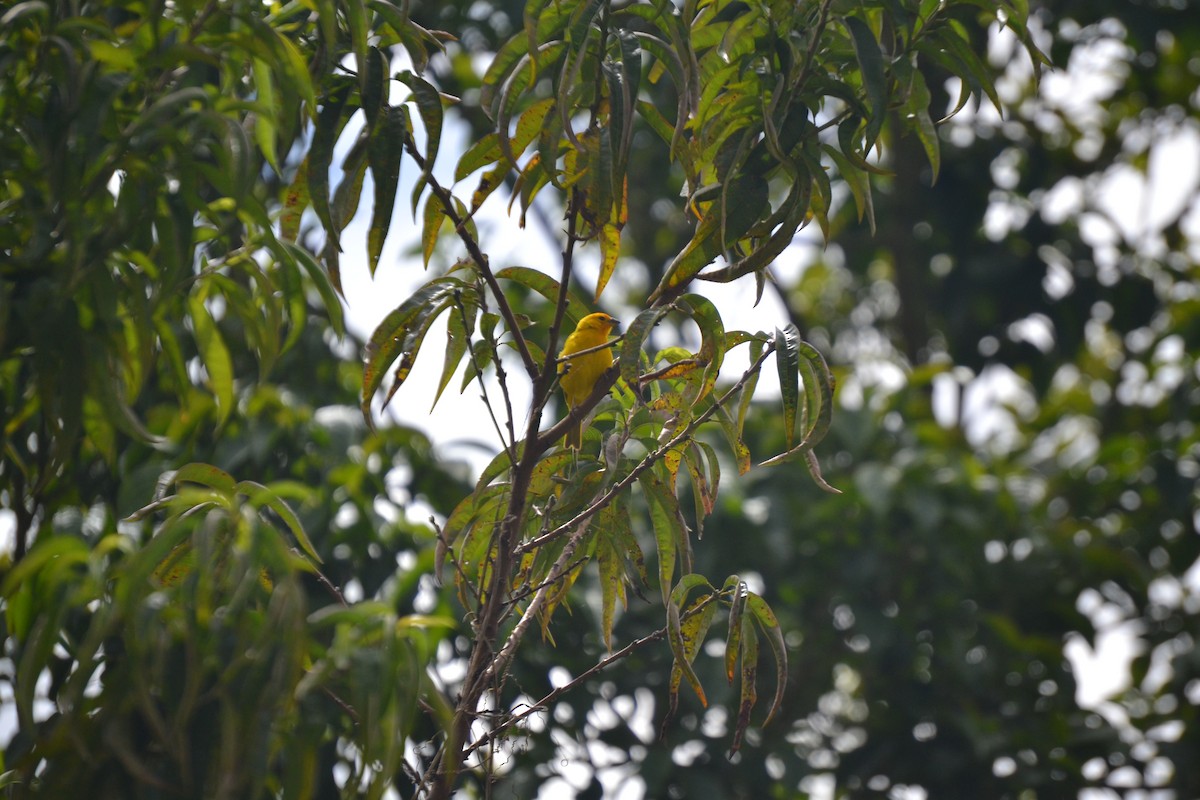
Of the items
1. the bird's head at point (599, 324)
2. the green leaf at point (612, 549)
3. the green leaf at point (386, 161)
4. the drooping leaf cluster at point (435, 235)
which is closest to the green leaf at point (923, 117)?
the drooping leaf cluster at point (435, 235)

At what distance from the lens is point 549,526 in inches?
68.0

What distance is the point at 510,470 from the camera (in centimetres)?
179

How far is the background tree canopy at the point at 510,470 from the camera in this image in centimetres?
122

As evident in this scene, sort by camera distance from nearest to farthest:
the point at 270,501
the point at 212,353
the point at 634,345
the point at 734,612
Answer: the point at 270,501, the point at 634,345, the point at 734,612, the point at 212,353

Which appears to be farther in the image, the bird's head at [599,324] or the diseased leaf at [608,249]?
the bird's head at [599,324]

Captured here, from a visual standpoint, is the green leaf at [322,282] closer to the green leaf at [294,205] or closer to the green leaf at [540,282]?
the green leaf at [294,205]

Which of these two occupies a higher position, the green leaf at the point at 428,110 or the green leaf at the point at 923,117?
the green leaf at the point at 923,117

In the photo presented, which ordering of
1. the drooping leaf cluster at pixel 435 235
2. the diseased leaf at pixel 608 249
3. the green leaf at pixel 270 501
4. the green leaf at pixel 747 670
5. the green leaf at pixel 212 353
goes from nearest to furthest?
the green leaf at pixel 270 501, the drooping leaf cluster at pixel 435 235, the green leaf at pixel 747 670, the diseased leaf at pixel 608 249, the green leaf at pixel 212 353

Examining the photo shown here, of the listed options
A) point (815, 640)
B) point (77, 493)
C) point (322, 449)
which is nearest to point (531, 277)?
point (77, 493)

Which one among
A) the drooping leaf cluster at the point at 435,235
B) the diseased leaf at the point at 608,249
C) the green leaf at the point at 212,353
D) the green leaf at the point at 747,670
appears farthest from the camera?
the green leaf at the point at 212,353

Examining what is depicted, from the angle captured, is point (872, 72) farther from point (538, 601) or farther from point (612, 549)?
point (538, 601)

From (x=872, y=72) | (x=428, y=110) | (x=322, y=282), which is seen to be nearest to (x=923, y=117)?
(x=872, y=72)

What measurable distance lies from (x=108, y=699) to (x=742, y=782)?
2876 millimetres

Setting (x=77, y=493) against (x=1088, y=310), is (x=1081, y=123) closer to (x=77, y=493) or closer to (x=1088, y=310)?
(x=1088, y=310)
